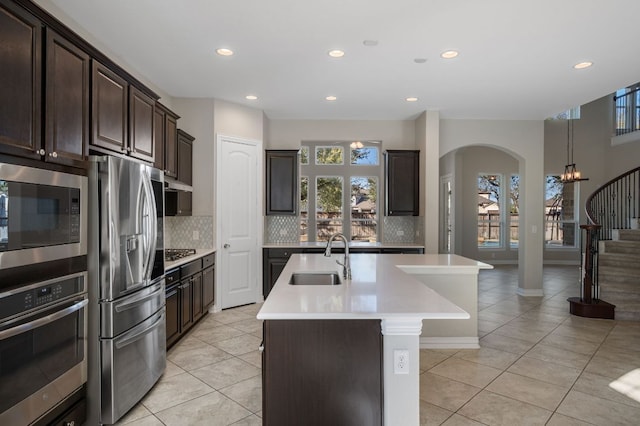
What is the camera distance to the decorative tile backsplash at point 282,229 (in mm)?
5957

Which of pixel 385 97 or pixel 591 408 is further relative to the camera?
pixel 385 97

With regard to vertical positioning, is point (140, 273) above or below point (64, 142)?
below

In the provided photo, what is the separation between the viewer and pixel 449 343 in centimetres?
369

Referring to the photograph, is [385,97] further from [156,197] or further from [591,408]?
[591,408]

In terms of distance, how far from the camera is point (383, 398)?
1809 millimetres

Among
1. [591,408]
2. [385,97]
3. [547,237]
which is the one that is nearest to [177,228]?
[385,97]

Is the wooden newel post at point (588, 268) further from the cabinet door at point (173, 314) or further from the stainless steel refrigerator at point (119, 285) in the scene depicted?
the stainless steel refrigerator at point (119, 285)

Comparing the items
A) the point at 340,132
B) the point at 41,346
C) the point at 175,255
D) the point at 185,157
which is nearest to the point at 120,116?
the point at 41,346

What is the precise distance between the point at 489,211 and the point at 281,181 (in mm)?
6650

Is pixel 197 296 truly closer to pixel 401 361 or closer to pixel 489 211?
pixel 401 361

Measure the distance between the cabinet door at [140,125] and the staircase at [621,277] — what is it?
6.03 m

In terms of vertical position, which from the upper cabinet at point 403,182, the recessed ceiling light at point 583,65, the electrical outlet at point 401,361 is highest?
the recessed ceiling light at point 583,65

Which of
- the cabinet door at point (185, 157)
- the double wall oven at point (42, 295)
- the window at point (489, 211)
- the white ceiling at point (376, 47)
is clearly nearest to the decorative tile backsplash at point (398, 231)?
the white ceiling at point (376, 47)

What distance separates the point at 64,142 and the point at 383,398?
7.44 ft
